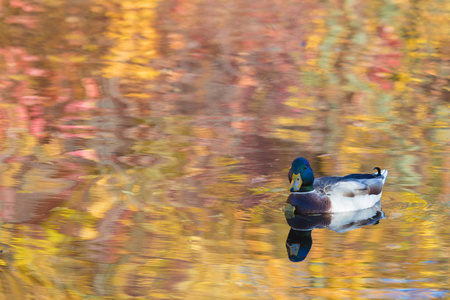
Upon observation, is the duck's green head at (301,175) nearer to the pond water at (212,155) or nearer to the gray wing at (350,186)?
the gray wing at (350,186)

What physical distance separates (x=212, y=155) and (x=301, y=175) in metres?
1.32

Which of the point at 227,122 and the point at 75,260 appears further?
Answer: the point at 227,122

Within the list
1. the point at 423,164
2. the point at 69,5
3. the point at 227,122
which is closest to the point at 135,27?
the point at 69,5

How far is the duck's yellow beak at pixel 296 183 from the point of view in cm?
660

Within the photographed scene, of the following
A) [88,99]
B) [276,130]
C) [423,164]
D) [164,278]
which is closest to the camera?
[164,278]

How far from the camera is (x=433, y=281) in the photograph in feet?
17.7

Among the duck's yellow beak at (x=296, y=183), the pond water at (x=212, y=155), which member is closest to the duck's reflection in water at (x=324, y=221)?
the pond water at (x=212, y=155)

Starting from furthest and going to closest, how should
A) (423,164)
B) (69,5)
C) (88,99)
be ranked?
(69,5), (88,99), (423,164)

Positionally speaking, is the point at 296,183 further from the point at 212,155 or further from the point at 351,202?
the point at 212,155

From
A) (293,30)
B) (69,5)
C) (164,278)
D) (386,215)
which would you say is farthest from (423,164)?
(69,5)

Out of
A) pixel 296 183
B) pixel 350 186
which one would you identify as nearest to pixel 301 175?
pixel 296 183

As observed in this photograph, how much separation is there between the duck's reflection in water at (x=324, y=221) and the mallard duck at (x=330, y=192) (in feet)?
0.14

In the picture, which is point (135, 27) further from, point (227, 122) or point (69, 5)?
point (227, 122)

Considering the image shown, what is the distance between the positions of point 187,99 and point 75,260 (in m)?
4.90
